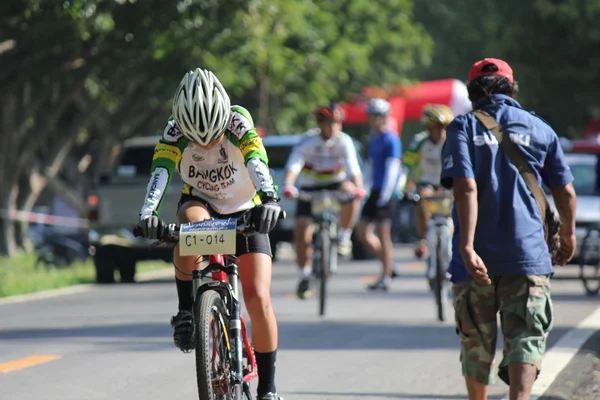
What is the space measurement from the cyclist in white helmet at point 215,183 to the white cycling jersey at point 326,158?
6.42 m

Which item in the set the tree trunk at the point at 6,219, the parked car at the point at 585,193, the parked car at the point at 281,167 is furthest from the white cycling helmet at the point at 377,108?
the tree trunk at the point at 6,219

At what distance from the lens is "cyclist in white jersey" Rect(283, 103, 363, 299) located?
44.7 ft

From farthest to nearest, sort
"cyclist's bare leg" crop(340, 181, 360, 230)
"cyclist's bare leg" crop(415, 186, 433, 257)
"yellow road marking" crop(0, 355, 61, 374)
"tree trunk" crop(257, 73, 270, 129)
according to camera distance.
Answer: "tree trunk" crop(257, 73, 270, 129) < "cyclist's bare leg" crop(340, 181, 360, 230) < "cyclist's bare leg" crop(415, 186, 433, 257) < "yellow road marking" crop(0, 355, 61, 374)

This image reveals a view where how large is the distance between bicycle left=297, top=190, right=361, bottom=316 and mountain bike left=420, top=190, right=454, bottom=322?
711 millimetres

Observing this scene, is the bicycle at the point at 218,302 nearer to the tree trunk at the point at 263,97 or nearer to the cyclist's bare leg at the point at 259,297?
the cyclist's bare leg at the point at 259,297

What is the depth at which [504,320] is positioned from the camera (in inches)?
254

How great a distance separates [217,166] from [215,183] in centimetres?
8

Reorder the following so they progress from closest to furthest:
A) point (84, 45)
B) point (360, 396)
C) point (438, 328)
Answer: point (360, 396) < point (438, 328) < point (84, 45)

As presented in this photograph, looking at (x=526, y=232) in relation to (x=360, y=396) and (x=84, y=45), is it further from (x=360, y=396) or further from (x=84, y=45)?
(x=84, y=45)

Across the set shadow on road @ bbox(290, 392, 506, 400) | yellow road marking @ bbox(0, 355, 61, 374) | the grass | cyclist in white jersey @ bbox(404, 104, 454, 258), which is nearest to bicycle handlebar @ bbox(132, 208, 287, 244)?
shadow on road @ bbox(290, 392, 506, 400)

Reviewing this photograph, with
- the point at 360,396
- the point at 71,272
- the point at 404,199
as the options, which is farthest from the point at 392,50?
the point at 360,396

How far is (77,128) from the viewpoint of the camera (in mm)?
30531

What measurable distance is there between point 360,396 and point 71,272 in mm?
13097

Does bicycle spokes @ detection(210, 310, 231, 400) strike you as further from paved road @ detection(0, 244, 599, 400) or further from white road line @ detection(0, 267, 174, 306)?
white road line @ detection(0, 267, 174, 306)
